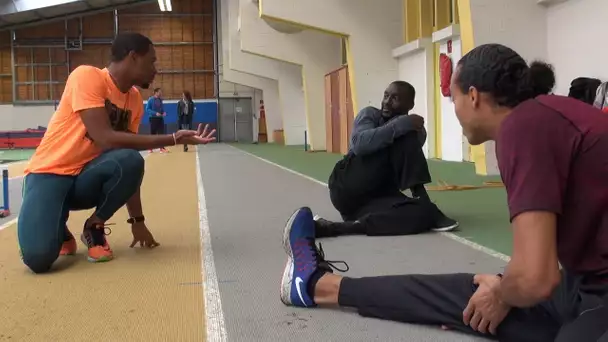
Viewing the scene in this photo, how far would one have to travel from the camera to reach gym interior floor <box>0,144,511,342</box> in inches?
88.6

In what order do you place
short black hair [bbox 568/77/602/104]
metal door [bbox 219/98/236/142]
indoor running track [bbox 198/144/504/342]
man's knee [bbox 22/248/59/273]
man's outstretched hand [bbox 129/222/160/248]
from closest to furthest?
indoor running track [bbox 198/144/504/342]
man's knee [bbox 22/248/59/273]
man's outstretched hand [bbox 129/222/160/248]
short black hair [bbox 568/77/602/104]
metal door [bbox 219/98/236/142]

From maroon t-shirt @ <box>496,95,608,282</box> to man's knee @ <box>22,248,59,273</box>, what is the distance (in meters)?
2.44

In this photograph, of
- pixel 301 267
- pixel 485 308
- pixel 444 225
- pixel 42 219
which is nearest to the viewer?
pixel 485 308

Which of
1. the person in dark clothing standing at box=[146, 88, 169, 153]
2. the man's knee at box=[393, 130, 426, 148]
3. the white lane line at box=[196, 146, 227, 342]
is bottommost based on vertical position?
the white lane line at box=[196, 146, 227, 342]

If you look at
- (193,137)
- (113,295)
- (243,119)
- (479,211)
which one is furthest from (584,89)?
(243,119)

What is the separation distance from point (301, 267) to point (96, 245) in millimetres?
1536

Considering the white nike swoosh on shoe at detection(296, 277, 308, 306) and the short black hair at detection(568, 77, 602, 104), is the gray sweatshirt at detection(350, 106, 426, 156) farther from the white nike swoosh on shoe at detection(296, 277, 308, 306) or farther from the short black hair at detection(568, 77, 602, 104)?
the short black hair at detection(568, 77, 602, 104)

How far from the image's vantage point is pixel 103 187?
3469 millimetres

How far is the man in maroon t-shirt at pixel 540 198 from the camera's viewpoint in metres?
1.44

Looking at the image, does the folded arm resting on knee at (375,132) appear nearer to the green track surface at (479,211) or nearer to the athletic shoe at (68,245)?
the green track surface at (479,211)

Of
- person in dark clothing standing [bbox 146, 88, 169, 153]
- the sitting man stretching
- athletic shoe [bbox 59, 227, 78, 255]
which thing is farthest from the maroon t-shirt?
person in dark clothing standing [bbox 146, 88, 169, 153]

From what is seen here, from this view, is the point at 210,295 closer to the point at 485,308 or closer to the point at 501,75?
the point at 485,308

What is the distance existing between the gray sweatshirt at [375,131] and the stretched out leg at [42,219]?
5.70 feet

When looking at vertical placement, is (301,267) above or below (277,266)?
above
